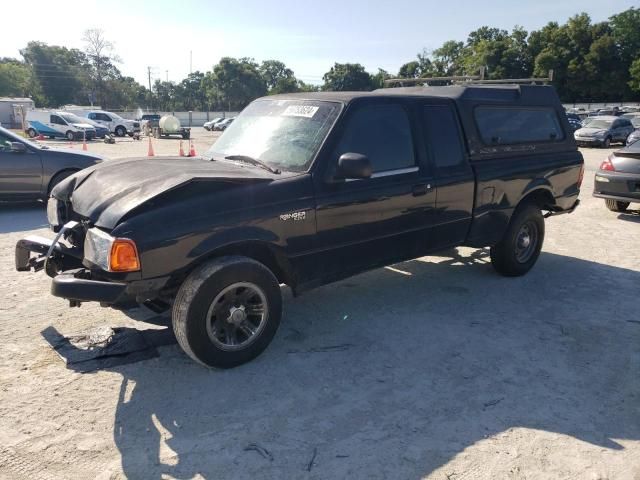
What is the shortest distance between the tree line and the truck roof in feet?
185

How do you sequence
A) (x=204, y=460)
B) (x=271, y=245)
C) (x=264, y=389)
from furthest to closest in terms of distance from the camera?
(x=271, y=245) → (x=264, y=389) → (x=204, y=460)

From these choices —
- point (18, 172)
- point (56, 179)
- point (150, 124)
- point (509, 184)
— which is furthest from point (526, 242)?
point (150, 124)

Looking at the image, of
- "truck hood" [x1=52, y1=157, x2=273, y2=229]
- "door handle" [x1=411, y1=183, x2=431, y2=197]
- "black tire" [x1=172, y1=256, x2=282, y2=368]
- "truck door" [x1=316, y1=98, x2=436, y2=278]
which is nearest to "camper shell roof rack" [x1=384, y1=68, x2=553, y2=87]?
"truck door" [x1=316, y1=98, x2=436, y2=278]

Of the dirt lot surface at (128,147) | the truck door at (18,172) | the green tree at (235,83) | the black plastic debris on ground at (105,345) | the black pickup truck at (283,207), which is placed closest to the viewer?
the black pickup truck at (283,207)

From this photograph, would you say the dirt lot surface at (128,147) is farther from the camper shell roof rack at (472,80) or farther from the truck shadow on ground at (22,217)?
the camper shell roof rack at (472,80)

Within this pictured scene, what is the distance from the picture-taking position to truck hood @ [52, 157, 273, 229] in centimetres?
334

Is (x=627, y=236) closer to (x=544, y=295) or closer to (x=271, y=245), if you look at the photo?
(x=544, y=295)

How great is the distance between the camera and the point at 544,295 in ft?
17.5

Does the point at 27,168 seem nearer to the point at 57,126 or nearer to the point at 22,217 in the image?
the point at 22,217

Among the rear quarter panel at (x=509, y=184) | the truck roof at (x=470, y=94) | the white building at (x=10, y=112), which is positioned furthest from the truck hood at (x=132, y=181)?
the white building at (x=10, y=112)

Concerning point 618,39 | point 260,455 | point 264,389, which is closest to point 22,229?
point 264,389

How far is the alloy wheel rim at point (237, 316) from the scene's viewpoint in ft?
11.6

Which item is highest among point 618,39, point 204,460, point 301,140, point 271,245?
point 618,39

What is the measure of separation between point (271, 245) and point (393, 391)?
1.35m
